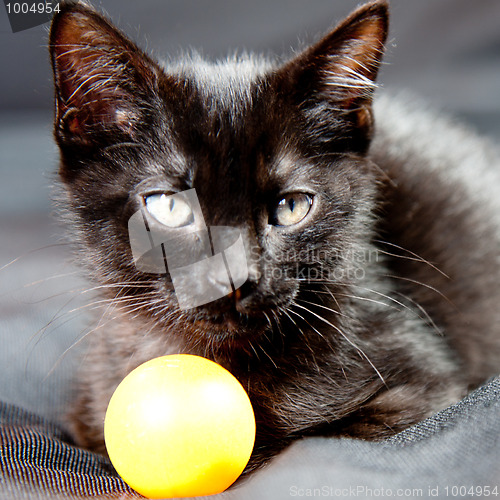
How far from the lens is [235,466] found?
2.33 feet

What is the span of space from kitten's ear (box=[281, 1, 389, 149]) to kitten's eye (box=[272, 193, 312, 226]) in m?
0.12

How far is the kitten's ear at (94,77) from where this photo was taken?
2.55 feet

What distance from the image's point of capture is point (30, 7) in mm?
1075

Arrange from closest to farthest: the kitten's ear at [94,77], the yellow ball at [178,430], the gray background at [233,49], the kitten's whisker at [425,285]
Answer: the yellow ball at [178,430], the kitten's ear at [94,77], the kitten's whisker at [425,285], the gray background at [233,49]

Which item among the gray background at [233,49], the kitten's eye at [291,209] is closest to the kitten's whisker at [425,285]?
Answer: the kitten's eye at [291,209]

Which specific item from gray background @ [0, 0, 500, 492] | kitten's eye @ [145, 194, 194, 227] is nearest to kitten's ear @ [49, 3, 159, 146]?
kitten's eye @ [145, 194, 194, 227]

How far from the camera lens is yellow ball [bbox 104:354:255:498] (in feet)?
2.19

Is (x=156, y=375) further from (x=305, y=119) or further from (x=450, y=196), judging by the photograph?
(x=450, y=196)

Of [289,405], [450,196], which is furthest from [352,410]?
[450,196]

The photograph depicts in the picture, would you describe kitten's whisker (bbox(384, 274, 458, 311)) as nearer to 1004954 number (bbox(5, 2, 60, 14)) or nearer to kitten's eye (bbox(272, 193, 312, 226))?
kitten's eye (bbox(272, 193, 312, 226))

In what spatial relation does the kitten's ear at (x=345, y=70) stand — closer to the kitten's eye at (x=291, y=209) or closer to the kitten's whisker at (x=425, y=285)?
the kitten's eye at (x=291, y=209)

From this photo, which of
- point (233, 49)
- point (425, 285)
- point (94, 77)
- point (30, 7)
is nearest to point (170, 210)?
point (94, 77)

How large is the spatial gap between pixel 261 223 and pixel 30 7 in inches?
25.0

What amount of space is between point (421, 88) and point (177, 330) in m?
1.00
